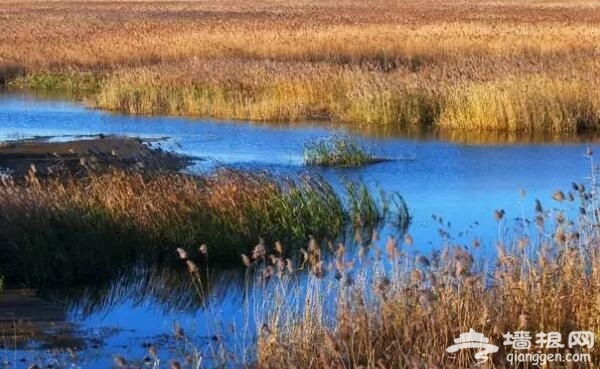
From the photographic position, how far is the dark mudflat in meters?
13.2

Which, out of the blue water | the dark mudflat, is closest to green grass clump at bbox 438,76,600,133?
the blue water

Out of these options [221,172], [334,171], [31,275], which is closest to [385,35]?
[334,171]

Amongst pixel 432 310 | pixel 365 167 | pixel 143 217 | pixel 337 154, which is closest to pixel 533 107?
pixel 365 167

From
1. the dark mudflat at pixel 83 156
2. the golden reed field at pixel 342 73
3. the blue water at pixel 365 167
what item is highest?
the golden reed field at pixel 342 73

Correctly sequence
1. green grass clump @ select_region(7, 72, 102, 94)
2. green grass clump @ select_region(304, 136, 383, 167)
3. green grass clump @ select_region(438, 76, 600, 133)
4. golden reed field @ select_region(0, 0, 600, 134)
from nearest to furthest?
1. green grass clump @ select_region(304, 136, 383, 167)
2. green grass clump @ select_region(438, 76, 600, 133)
3. golden reed field @ select_region(0, 0, 600, 134)
4. green grass clump @ select_region(7, 72, 102, 94)

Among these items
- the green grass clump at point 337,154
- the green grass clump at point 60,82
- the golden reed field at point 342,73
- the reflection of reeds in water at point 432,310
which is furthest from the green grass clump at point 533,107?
the reflection of reeds in water at point 432,310

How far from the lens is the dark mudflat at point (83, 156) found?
1316 cm

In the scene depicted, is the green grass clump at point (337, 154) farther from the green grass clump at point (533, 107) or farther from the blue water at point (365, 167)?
the green grass clump at point (533, 107)

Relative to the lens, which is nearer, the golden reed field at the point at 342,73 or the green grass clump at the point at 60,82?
the golden reed field at the point at 342,73

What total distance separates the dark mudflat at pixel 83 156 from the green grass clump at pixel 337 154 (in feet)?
5.74

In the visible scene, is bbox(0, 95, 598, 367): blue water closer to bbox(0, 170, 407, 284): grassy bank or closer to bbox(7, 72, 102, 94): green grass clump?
bbox(0, 170, 407, 284): grassy bank

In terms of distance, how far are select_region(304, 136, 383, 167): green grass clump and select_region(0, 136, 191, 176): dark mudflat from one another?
1.75m

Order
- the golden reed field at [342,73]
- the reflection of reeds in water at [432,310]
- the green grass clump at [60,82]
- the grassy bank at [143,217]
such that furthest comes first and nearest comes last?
1. the green grass clump at [60,82]
2. the golden reed field at [342,73]
3. the grassy bank at [143,217]
4. the reflection of reeds in water at [432,310]

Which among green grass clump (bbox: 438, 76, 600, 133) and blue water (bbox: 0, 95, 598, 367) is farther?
green grass clump (bbox: 438, 76, 600, 133)
